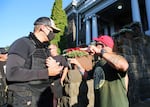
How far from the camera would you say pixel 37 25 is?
237 centimetres

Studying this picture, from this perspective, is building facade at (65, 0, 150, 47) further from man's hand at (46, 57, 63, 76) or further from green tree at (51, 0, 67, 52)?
man's hand at (46, 57, 63, 76)

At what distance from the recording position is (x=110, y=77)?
8.54ft

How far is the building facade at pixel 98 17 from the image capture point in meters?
15.2

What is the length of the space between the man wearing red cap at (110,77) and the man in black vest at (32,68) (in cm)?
57

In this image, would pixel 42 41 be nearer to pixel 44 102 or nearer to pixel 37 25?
pixel 37 25

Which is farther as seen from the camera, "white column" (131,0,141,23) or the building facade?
the building facade

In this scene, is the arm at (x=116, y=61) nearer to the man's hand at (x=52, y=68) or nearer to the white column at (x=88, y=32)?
the man's hand at (x=52, y=68)

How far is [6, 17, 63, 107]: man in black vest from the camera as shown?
2029 millimetres

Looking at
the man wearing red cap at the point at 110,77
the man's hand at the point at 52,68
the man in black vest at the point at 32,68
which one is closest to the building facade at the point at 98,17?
the man wearing red cap at the point at 110,77

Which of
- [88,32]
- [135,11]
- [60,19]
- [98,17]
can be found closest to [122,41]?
[135,11]

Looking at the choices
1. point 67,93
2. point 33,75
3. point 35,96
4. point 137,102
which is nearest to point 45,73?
point 33,75

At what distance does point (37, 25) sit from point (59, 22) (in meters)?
15.5

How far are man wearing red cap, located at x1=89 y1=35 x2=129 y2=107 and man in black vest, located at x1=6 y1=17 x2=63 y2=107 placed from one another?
574mm

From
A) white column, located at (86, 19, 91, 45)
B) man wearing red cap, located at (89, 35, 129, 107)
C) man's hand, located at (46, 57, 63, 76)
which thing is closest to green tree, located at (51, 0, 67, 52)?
white column, located at (86, 19, 91, 45)
